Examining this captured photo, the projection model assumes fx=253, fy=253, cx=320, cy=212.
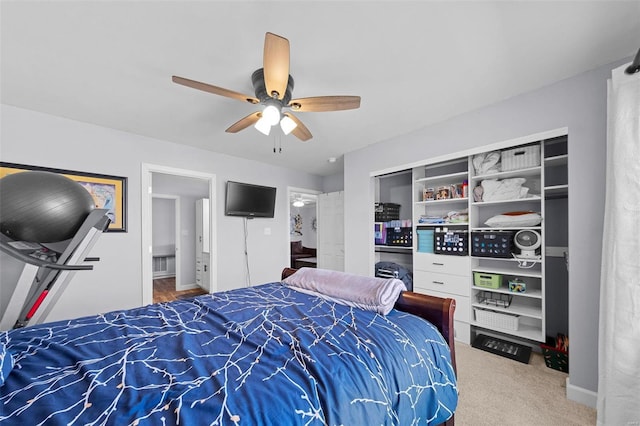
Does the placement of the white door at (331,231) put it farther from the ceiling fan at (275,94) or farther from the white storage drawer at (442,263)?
the ceiling fan at (275,94)

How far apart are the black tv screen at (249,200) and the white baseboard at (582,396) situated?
390cm

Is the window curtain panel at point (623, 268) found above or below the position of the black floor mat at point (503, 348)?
above

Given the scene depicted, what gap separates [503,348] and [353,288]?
195 cm

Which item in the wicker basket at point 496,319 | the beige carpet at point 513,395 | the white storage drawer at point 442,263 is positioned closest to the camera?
the beige carpet at point 513,395

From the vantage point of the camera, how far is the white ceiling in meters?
1.38

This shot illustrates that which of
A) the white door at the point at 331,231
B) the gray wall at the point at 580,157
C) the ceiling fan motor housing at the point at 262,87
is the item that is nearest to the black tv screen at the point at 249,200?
the white door at the point at 331,231

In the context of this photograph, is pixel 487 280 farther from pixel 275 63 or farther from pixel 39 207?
pixel 39 207

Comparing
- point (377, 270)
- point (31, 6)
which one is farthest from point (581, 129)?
point (31, 6)

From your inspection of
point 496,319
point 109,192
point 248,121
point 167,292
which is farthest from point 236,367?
point 167,292

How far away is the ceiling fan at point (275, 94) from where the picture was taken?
4.70ft

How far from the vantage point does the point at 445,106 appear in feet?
8.07

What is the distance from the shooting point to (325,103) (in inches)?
74.2

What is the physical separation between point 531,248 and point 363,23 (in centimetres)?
253

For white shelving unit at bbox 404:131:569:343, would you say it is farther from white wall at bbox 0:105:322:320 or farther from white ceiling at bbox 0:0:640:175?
white wall at bbox 0:105:322:320
